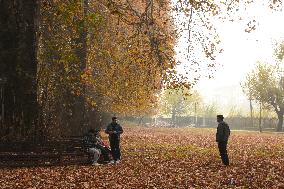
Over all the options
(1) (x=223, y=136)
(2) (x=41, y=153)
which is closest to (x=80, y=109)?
(2) (x=41, y=153)

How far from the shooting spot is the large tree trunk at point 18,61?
16.6 meters

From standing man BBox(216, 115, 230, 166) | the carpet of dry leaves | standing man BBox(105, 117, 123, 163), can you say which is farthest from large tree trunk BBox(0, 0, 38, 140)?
standing man BBox(216, 115, 230, 166)

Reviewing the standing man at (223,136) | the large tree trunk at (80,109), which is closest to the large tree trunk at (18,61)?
the standing man at (223,136)

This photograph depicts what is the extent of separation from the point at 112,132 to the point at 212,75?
8118mm

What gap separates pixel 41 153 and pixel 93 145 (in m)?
2.04

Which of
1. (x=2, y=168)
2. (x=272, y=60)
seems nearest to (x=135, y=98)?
(x=2, y=168)

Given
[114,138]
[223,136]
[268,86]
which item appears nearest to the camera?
[223,136]

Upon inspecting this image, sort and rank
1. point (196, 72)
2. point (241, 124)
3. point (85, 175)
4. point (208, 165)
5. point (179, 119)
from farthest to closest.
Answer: point (179, 119), point (241, 124), point (196, 72), point (208, 165), point (85, 175)

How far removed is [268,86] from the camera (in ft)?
224

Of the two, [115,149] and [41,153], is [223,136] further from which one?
[41,153]

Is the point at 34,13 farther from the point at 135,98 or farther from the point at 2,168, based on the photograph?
the point at 135,98

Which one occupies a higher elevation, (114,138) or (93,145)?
(114,138)

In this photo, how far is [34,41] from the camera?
56.3 feet

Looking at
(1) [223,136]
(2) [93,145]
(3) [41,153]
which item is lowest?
(3) [41,153]
